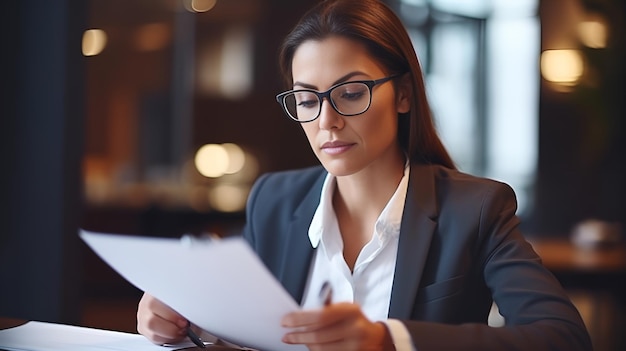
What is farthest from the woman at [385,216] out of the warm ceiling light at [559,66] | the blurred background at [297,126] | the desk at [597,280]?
the warm ceiling light at [559,66]

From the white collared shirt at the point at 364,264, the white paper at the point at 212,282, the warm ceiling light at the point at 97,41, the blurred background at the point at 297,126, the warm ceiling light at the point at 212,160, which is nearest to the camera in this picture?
the white paper at the point at 212,282

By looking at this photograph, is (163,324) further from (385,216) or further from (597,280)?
(597,280)

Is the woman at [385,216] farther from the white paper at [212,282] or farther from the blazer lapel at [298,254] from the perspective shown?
the white paper at [212,282]

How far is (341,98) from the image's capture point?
5.39ft

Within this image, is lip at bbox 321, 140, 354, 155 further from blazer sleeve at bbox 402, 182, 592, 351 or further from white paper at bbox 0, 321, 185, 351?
white paper at bbox 0, 321, 185, 351

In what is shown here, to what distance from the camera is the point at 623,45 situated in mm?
4410

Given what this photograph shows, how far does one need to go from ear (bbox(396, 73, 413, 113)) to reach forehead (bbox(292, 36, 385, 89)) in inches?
3.2

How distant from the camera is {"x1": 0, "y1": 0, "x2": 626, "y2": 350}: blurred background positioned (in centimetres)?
484

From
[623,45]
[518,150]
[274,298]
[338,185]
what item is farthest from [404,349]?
[518,150]

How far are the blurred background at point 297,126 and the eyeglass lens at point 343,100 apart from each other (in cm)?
287

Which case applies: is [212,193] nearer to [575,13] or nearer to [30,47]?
[575,13]

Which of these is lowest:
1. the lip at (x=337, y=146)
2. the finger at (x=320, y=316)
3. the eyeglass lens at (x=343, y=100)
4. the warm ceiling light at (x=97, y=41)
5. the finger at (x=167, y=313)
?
the finger at (x=167, y=313)

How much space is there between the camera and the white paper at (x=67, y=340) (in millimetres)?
1461

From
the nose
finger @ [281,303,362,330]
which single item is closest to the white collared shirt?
the nose
